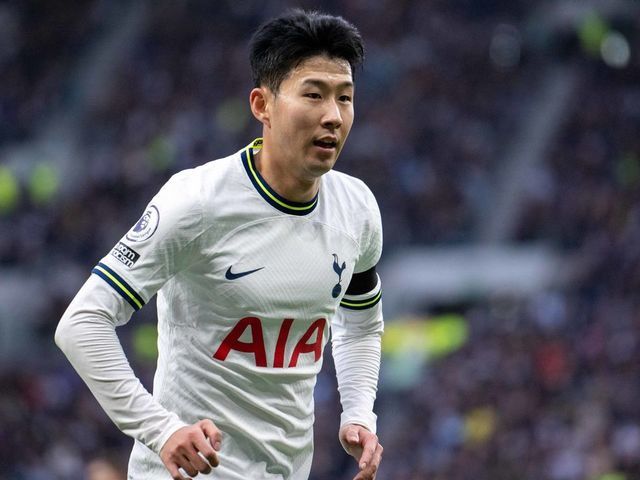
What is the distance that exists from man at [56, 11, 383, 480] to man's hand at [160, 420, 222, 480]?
147 mm

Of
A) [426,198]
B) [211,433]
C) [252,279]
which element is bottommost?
[211,433]

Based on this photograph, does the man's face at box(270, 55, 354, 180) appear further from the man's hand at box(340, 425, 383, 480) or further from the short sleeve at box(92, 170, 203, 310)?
the man's hand at box(340, 425, 383, 480)

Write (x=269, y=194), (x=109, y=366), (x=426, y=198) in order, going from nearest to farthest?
(x=109, y=366) → (x=269, y=194) → (x=426, y=198)

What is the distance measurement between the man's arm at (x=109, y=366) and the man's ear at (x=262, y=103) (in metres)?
0.69

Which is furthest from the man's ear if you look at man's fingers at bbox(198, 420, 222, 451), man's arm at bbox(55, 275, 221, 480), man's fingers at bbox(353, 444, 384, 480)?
man's fingers at bbox(353, 444, 384, 480)

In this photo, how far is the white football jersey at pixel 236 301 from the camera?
3.41 metres

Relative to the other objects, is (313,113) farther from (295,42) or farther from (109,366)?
(109,366)

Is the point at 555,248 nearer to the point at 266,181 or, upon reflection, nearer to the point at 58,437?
the point at 58,437

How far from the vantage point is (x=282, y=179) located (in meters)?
3.61

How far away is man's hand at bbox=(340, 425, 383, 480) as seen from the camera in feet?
12.0

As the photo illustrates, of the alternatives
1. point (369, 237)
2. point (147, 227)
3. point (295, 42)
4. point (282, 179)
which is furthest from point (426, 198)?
point (147, 227)

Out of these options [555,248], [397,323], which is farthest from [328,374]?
[555,248]

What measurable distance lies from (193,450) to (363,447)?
2.57ft

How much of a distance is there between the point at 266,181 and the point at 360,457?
88 centimetres
